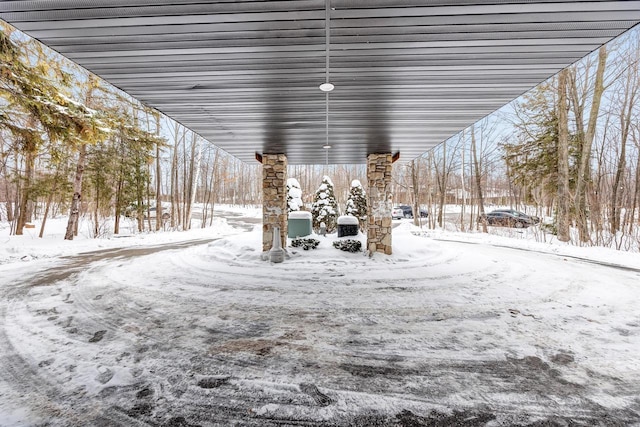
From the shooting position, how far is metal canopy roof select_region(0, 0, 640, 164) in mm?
2441

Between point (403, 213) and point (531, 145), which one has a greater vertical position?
point (531, 145)

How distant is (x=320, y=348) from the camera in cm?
253

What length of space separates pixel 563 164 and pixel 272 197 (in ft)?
35.3

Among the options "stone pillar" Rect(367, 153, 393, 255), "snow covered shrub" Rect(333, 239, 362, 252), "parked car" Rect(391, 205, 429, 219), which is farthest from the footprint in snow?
"parked car" Rect(391, 205, 429, 219)

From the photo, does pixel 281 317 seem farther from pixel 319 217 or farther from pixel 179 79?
pixel 319 217

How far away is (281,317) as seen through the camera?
3.25 meters

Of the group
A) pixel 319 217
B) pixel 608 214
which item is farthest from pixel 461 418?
pixel 608 214

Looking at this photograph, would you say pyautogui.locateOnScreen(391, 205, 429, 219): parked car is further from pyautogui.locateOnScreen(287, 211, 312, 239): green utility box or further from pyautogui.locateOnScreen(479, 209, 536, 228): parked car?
pyautogui.locateOnScreen(287, 211, 312, 239): green utility box

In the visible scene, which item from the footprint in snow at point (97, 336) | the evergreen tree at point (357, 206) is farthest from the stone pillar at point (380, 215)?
the footprint in snow at point (97, 336)

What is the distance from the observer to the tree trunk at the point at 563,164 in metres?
9.29

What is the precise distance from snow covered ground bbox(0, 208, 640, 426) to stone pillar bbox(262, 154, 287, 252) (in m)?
2.19

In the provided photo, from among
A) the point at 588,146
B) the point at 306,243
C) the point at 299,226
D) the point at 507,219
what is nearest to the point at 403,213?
the point at 507,219

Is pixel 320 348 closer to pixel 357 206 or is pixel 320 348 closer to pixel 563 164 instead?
pixel 357 206

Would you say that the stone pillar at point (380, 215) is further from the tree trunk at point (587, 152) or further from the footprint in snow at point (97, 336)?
the tree trunk at point (587, 152)
